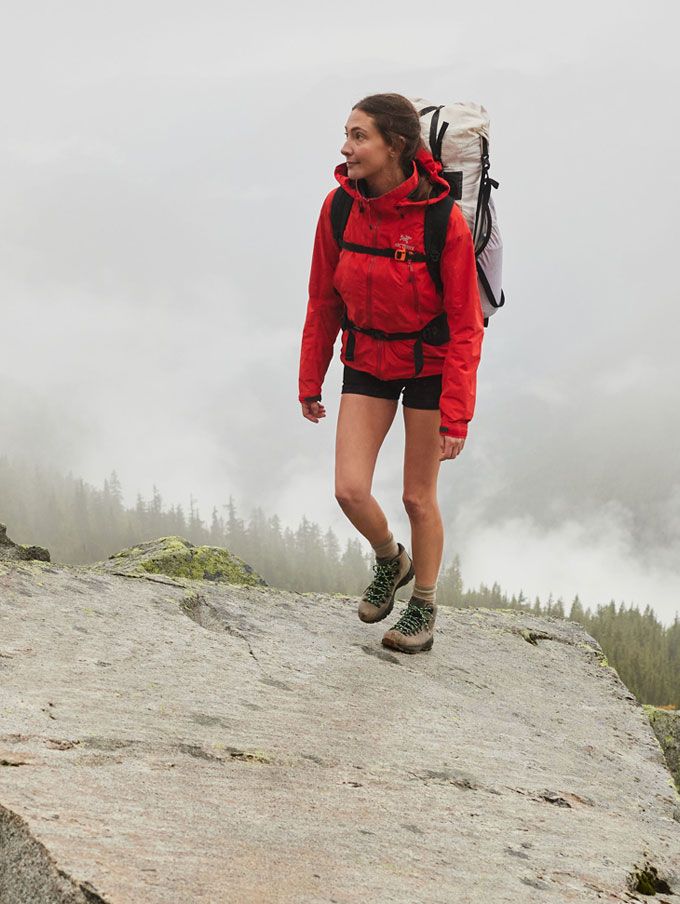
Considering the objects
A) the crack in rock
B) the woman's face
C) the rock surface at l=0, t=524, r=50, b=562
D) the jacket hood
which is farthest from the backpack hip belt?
the rock surface at l=0, t=524, r=50, b=562

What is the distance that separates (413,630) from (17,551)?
12.3 feet

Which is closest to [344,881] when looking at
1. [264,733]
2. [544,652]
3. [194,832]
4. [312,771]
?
[194,832]

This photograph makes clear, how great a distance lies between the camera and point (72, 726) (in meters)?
4.78

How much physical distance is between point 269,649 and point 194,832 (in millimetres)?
3255

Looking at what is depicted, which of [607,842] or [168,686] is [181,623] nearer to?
[168,686]

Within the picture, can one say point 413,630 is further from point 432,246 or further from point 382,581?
point 432,246

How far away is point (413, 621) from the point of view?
25.6 ft

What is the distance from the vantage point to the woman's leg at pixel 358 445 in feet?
23.6

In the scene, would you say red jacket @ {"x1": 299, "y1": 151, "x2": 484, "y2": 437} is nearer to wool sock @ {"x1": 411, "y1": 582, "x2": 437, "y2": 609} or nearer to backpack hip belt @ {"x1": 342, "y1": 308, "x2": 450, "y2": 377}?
backpack hip belt @ {"x1": 342, "y1": 308, "x2": 450, "y2": 377}

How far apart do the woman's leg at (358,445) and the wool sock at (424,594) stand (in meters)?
0.89

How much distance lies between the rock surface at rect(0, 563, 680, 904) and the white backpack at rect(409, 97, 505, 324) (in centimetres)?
336

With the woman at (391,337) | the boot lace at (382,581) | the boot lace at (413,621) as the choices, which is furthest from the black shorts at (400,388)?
the boot lace at (413,621)

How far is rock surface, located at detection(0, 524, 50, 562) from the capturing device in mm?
8477

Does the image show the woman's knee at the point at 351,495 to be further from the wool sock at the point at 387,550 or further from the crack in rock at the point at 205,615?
the crack in rock at the point at 205,615
